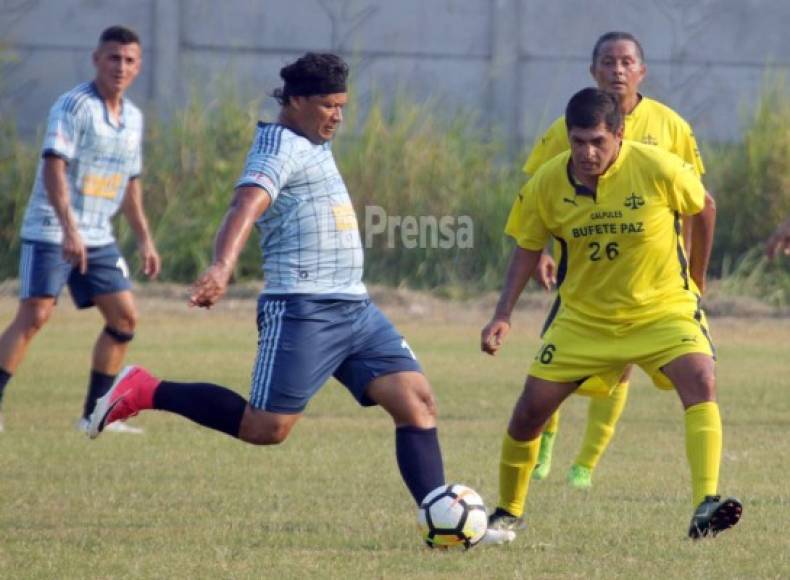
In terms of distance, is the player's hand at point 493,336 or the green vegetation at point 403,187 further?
the green vegetation at point 403,187

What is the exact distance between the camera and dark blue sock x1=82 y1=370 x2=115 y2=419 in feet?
31.2

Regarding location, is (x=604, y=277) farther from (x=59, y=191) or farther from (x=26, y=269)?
(x=26, y=269)

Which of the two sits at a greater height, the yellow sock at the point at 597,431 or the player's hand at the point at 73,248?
the player's hand at the point at 73,248

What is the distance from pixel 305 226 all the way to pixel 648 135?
2.22m

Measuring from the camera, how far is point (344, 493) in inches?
298

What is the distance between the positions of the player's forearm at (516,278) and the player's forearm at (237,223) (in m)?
1.07

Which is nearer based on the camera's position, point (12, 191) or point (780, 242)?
point (780, 242)

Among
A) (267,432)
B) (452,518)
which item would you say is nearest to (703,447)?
(452,518)

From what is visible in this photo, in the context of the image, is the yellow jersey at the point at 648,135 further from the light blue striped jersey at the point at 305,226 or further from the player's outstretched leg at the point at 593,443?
the light blue striped jersey at the point at 305,226

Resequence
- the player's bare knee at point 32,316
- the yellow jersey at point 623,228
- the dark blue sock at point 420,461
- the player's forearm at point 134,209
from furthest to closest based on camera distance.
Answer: the player's forearm at point 134,209, the player's bare knee at point 32,316, the yellow jersey at point 623,228, the dark blue sock at point 420,461

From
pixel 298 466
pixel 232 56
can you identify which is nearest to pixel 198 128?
pixel 232 56

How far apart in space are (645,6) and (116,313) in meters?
13.1

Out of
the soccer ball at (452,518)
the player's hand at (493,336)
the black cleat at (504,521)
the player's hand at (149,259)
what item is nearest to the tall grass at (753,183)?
the player's hand at (149,259)

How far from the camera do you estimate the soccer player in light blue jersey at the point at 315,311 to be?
20.5 feet
